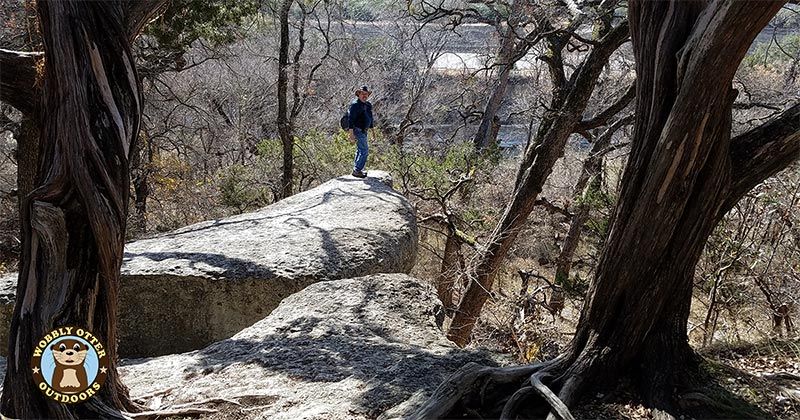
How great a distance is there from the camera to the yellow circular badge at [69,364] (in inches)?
120

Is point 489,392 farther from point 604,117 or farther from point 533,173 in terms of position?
point 604,117

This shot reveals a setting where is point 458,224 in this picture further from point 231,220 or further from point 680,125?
point 680,125

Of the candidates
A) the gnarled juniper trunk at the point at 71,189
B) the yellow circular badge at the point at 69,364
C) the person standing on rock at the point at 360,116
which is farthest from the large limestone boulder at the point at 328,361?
the person standing on rock at the point at 360,116

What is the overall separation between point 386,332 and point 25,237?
10.2ft

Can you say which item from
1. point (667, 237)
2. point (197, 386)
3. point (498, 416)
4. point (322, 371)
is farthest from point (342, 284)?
point (667, 237)

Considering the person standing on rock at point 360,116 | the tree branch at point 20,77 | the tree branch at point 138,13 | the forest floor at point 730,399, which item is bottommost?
the forest floor at point 730,399

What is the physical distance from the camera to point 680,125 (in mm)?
2764

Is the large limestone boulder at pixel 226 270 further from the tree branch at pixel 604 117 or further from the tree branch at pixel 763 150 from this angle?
the tree branch at pixel 763 150

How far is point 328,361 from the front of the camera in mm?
4852

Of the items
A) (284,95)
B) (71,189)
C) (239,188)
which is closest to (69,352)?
(71,189)

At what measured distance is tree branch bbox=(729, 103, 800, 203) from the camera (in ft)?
10.0

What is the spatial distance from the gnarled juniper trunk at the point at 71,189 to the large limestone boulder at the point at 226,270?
3754 mm

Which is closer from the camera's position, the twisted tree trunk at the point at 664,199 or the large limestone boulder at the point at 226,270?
the twisted tree trunk at the point at 664,199

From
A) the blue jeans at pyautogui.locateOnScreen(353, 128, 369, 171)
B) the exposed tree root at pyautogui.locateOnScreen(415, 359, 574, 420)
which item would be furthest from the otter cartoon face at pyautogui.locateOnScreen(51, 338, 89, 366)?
the blue jeans at pyautogui.locateOnScreen(353, 128, 369, 171)
